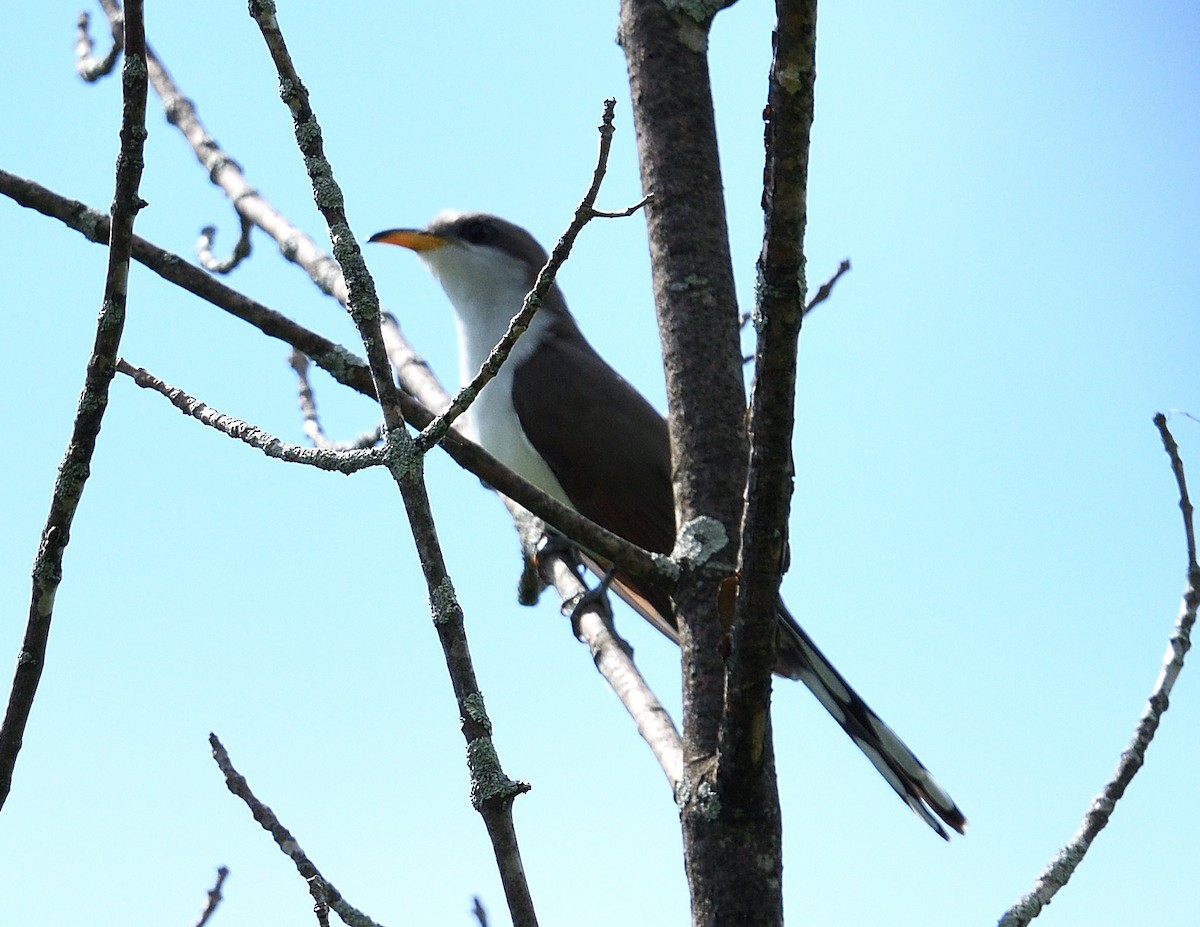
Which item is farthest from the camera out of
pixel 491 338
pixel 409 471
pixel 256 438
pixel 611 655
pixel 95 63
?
pixel 491 338

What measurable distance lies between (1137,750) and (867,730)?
0.96 m

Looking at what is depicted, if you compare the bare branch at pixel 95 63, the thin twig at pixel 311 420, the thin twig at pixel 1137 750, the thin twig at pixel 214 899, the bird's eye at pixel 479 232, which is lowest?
the thin twig at pixel 1137 750

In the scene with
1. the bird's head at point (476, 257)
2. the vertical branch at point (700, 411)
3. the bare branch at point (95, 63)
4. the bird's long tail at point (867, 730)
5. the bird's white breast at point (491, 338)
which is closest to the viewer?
the vertical branch at point (700, 411)

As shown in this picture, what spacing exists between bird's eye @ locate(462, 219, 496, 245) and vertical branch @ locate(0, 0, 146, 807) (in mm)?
4160

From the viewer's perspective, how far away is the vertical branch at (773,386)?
1.32 m

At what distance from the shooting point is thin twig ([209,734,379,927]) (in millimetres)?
1699

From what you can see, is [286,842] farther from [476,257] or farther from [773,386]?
[476,257]

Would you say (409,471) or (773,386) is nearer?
(773,386)

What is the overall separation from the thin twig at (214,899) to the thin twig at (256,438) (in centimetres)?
84

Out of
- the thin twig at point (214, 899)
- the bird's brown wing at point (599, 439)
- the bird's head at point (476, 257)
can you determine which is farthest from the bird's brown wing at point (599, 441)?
the thin twig at point (214, 899)

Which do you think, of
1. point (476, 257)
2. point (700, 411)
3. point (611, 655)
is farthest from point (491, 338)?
point (700, 411)

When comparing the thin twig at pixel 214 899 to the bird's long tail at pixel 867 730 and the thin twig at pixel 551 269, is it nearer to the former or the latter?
the thin twig at pixel 551 269

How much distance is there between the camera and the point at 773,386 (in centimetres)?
150

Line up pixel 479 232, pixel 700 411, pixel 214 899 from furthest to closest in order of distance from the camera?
pixel 479 232
pixel 700 411
pixel 214 899
